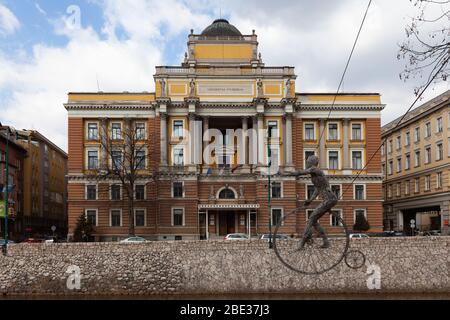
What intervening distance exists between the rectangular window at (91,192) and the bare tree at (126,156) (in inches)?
118

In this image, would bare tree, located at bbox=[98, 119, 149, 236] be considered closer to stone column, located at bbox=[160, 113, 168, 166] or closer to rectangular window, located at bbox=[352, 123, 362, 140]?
stone column, located at bbox=[160, 113, 168, 166]

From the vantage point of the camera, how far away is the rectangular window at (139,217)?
66.4m

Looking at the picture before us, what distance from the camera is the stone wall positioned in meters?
29.7

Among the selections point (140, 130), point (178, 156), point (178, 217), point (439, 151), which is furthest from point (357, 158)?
point (140, 130)

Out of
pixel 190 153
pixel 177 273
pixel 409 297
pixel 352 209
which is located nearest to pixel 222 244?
pixel 177 273

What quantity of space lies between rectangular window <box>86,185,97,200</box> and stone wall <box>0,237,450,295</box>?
36262 mm

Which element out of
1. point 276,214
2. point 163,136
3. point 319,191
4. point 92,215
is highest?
point 163,136

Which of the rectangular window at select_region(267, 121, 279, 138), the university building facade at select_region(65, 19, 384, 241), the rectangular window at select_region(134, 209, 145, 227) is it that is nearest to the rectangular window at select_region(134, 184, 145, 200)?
the university building facade at select_region(65, 19, 384, 241)

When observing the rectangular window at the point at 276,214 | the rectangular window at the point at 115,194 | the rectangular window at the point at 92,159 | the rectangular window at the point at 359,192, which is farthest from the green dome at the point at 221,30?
the rectangular window at the point at 359,192

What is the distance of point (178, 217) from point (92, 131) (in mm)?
14973

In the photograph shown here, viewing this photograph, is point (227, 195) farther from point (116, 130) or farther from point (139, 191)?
point (116, 130)

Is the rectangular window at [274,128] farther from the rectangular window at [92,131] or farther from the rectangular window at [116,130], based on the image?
the rectangular window at [92,131]

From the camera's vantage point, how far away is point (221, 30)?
75.2m

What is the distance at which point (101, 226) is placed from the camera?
66.1m
